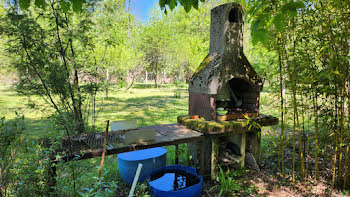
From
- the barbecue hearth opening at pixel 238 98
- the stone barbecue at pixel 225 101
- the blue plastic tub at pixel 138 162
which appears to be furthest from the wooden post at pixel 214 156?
the blue plastic tub at pixel 138 162

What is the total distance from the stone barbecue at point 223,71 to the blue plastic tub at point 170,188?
3.85 feet

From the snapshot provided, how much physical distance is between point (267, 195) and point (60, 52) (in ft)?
17.3

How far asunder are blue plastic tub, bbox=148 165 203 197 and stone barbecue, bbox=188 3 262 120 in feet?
3.85

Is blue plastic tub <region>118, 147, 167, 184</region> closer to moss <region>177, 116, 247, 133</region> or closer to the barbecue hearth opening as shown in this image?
moss <region>177, 116, 247, 133</region>

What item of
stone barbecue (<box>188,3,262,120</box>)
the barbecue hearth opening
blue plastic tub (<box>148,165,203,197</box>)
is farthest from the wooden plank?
the barbecue hearth opening

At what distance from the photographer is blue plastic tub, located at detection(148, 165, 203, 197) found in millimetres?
2723

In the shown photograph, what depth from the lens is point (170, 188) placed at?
10.2ft

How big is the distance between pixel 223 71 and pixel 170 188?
7.26 ft

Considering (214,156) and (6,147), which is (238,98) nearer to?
(214,156)

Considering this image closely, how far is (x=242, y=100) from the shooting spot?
15.6 feet

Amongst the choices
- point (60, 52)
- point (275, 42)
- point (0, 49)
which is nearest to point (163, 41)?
point (0, 49)

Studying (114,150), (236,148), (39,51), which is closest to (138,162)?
(114,150)

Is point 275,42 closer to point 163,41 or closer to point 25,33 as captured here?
point 25,33

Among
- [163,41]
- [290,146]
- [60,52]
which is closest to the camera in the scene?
[60,52]
